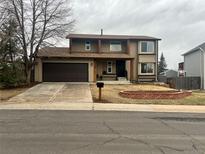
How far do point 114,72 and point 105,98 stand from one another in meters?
19.3

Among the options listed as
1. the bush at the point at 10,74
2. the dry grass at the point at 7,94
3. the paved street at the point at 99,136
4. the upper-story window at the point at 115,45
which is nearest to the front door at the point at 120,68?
the upper-story window at the point at 115,45

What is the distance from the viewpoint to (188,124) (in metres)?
14.0

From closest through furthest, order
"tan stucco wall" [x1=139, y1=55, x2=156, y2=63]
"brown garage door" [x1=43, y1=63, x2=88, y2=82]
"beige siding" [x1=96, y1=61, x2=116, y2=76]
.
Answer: "brown garage door" [x1=43, y1=63, x2=88, y2=82] → "beige siding" [x1=96, y1=61, x2=116, y2=76] → "tan stucco wall" [x1=139, y1=55, x2=156, y2=63]

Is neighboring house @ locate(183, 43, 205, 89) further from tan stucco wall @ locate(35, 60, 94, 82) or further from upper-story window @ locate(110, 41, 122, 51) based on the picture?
tan stucco wall @ locate(35, 60, 94, 82)

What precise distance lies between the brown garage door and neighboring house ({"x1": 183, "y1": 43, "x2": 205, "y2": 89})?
49.6 feet

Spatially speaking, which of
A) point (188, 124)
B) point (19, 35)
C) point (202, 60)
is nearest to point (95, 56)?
point (19, 35)

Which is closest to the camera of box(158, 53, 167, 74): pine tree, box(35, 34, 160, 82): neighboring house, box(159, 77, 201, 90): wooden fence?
box(159, 77, 201, 90): wooden fence

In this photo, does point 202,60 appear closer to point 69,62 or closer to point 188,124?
point 69,62

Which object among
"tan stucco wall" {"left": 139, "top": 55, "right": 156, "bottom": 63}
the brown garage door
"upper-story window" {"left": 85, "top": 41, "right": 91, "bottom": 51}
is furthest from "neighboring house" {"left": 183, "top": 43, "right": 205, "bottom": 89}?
the brown garage door

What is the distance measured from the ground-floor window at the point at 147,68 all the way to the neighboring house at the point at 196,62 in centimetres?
640

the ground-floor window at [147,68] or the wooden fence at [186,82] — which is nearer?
the wooden fence at [186,82]

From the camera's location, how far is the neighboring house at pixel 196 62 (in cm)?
4503

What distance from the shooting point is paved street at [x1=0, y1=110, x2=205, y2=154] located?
28.1ft

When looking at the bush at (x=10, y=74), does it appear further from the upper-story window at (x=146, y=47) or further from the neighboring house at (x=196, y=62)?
the neighboring house at (x=196, y=62)
